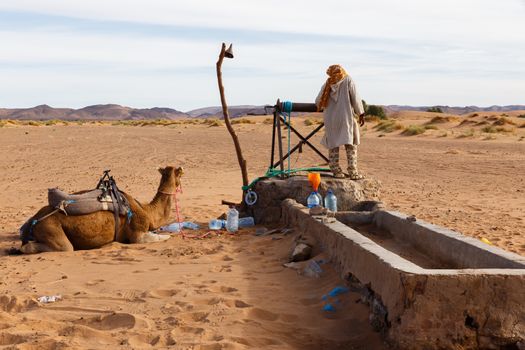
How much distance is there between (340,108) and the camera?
10656mm

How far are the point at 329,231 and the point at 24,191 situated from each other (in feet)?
36.5

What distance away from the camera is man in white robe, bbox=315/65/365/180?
10633mm

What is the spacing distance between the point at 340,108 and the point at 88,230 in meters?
4.15

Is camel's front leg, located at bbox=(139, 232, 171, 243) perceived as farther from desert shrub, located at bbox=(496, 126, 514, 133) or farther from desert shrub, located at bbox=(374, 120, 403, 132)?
desert shrub, located at bbox=(374, 120, 403, 132)

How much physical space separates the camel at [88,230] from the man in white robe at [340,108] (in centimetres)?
300

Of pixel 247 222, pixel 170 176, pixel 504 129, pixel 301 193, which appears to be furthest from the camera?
pixel 504 129

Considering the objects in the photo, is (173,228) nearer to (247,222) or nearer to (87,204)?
(247,222)

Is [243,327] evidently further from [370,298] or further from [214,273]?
[214,273]

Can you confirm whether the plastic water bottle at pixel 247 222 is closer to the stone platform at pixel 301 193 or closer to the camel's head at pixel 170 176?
the stone platform at pixel 301 193

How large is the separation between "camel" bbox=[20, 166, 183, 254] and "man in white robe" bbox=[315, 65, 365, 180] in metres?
3.00

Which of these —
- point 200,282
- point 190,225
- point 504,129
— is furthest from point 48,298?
point 504,129

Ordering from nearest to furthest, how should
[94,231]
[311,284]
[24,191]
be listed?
[311,284] < [94,231] < [24,191]

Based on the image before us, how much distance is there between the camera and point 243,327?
5816 millimetres

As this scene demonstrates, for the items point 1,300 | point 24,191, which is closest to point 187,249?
point 1,300
